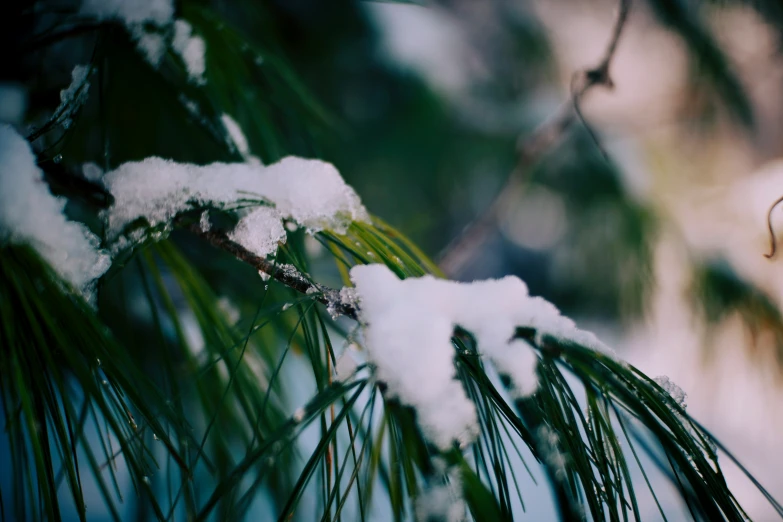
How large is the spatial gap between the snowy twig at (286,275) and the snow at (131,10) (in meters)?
0.18

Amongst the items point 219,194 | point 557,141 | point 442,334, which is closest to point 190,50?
point 219,194

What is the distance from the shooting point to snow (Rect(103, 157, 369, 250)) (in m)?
0.23

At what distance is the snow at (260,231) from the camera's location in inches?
8.8

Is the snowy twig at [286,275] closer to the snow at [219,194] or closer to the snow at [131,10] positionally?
the snow at [219,194]

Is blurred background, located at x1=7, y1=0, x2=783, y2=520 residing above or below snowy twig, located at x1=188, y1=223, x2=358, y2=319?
above

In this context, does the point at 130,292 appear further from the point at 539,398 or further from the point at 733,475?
the point at 733,475

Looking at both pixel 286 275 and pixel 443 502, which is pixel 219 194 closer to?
pixel 286 275

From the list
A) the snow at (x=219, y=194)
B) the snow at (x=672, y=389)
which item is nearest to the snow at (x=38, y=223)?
the snow at (x=219, y=194)

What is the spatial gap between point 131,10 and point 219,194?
0.18m

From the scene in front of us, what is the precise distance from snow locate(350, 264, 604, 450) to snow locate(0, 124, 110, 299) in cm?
13

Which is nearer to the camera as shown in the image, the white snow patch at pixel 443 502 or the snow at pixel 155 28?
the white snow patch at pixel 443 502

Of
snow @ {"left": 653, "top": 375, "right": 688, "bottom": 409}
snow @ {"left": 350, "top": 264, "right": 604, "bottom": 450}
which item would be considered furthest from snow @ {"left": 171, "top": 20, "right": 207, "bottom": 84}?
snow @ {"left": 653, "top": 375, "right": 688, "bottom": 409}

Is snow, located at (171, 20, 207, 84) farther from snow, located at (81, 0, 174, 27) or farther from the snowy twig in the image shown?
the snowy twig

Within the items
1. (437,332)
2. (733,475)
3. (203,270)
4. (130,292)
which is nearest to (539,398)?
(437,332)
